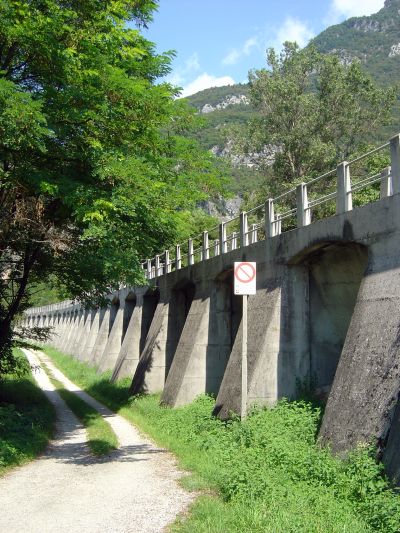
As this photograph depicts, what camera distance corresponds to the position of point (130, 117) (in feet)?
42.1

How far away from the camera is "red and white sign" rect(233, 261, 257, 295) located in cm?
1056

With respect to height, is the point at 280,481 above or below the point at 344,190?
below

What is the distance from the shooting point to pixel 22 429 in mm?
14641

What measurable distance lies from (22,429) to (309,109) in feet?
110

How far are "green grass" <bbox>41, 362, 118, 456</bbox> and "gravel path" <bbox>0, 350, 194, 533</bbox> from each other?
28 centimetres

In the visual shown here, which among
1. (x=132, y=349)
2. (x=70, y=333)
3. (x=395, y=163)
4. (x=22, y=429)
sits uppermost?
(x=395, y=163)

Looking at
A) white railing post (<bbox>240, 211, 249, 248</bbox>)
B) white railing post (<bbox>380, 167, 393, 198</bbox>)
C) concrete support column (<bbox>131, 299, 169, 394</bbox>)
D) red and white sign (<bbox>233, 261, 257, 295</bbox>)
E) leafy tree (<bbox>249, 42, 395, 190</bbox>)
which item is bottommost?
concrete support column (<bbox>131, 299, 169, 394</bbox>)

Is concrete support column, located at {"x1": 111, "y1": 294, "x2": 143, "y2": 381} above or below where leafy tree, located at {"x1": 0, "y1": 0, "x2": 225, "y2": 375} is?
below

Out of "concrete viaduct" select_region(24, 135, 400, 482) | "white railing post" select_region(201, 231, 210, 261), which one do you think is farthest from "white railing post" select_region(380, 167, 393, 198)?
"white railing post" select_region(201, 231, 210, 261)

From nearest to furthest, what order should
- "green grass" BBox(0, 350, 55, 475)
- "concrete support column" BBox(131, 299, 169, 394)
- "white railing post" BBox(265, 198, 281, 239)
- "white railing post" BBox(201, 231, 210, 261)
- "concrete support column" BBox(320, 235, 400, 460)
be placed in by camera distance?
"concrete support column" BBox(320, 235, 400, 460), "green grass" BBox(0, 350, 55, 475), "white railing post" BBox(265, 198, 281, 239), "white railing post" BBox(201, 231, 210, 261), "concrete support column" BBox(131, 299, 169, 394)

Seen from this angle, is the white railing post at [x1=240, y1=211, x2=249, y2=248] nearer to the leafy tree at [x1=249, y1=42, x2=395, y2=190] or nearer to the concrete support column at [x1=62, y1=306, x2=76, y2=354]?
the leafy tree at [x1=249, y1=42, x2=395, y2=190]

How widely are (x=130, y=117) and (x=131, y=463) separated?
7.70 m

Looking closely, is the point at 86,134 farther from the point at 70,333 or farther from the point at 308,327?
the point at 70,333

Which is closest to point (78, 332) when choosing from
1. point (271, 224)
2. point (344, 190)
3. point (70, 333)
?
point (70, 333)
